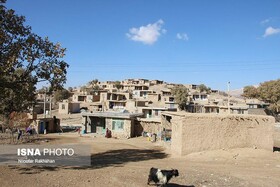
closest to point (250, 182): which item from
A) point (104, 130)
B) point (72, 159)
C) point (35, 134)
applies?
point (72, 159)

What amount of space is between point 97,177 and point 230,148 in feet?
45.1

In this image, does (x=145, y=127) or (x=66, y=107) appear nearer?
(x=145, y=127)

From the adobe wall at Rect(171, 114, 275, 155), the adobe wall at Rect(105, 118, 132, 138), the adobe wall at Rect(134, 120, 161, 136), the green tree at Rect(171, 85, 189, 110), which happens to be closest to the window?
the adobe wall at Rect(105, 118, 132, 138)

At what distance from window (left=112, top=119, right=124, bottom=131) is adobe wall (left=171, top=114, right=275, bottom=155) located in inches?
578

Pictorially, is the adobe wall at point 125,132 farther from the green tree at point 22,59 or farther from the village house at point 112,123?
the green tree at point 22,59

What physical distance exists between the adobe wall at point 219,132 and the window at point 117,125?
14.7 m

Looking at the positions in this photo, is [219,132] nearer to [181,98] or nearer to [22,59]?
[22,59]

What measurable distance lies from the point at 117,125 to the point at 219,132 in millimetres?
18283

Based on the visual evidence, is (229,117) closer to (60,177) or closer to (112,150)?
(112,150)

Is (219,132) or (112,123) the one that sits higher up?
(219,132)

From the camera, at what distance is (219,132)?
24047 millimetres

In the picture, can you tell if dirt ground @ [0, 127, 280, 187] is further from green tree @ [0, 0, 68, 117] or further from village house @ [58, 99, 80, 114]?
village house @ [58, 99, 80, 114]

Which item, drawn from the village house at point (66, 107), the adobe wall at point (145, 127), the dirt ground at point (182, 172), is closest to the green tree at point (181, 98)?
the village house at point (66, 107)

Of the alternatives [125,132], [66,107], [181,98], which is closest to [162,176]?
[125,132]
